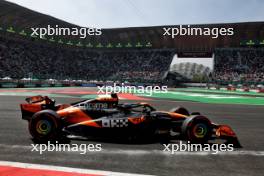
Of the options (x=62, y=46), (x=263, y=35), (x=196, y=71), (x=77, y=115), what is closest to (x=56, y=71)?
(x=62, y=46)

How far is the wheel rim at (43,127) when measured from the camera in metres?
6.39

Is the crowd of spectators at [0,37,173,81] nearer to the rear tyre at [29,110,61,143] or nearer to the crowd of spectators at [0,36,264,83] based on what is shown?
the crowd of spectators at [0,36,264,83]

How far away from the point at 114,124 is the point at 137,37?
56.7m

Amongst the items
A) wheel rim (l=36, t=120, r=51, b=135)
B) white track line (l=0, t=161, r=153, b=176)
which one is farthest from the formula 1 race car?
white track line (l=0, t=161, r=153, b=176)

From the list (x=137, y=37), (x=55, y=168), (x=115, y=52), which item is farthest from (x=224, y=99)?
(x=115, y=52)

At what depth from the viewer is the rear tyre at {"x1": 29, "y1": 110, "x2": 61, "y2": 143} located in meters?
6.37

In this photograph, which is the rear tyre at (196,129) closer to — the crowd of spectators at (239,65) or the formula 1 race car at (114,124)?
the formula 1 race car at (114,124)

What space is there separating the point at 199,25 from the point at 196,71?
13958 cm

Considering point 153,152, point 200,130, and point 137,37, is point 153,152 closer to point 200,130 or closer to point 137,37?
point 200,130

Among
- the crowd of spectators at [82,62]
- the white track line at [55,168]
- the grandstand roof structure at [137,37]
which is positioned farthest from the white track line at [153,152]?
the grandstand roof structure at [137,37]

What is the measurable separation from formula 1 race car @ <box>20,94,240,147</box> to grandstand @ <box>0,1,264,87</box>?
39143mm

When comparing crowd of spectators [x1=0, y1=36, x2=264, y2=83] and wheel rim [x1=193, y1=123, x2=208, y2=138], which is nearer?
wheel rim [x1=193, y1=123, x2=208, y2=138]

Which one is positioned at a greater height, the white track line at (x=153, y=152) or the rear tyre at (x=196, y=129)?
the rear tyre at (x=196, y=129)

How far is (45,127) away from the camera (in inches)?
253
